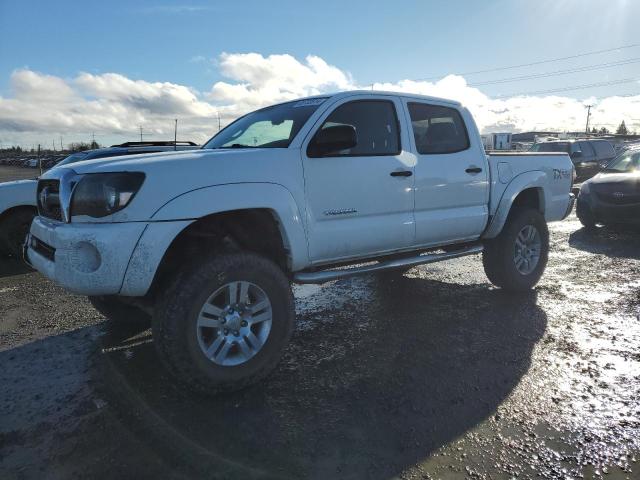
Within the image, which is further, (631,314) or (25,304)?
(25,304)

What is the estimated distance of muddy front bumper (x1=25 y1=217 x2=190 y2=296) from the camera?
277cm

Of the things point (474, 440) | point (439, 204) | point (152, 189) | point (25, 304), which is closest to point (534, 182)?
point (439, 204)

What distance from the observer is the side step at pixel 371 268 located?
358cm

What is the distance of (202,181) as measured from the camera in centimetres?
301

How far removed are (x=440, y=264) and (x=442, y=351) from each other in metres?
3.40

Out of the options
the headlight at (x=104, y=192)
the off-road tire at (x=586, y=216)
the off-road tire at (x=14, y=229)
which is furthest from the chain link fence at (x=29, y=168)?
the off-road tire at (x=586, y=216)

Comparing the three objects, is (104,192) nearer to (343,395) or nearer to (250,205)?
(250,205)

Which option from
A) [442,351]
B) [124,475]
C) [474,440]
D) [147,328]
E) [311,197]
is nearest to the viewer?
[124,475]

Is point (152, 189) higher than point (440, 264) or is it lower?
higher

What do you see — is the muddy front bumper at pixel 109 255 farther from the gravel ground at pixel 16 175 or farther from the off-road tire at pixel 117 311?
the gravel ground at pixel 16 175

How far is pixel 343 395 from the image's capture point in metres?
3.07

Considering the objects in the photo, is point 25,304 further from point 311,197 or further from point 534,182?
point 534,182

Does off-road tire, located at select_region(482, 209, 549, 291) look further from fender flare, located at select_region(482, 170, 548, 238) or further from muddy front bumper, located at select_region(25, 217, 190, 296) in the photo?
muddy front bumper, located at select_region(25, 217, 190, 296)

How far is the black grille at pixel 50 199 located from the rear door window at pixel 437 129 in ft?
9.47
